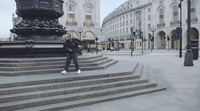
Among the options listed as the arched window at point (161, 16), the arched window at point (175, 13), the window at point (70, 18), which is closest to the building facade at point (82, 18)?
the window at point (70, 18)

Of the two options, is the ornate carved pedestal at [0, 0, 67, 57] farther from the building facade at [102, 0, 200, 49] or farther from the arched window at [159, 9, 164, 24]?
the arched window at [159, 9, 164, 24]

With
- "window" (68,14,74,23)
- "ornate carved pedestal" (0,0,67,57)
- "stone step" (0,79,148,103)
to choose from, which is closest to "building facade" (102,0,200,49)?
"window" (68,14,74,23)

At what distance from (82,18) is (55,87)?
45.5 m

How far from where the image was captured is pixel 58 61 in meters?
7.97

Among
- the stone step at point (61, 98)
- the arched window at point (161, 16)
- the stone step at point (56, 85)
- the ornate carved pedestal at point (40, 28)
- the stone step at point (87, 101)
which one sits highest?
the arched window at point (161, 16)

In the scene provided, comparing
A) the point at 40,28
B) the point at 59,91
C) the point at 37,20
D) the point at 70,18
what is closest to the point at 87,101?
the point at 59,91

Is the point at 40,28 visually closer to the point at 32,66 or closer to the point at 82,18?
the point at 32,66

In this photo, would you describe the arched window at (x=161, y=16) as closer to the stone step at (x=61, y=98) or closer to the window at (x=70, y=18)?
the window at (x=70, y=18)

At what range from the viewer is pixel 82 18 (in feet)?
162

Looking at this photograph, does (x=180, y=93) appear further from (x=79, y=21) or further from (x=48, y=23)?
(x=79, y=21)

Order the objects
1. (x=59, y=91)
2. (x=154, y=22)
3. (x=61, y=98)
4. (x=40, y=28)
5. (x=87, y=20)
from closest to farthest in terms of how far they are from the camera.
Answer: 1. (x=61, y=98)
2. (x=59, y=91)
3. (x=40, y=28)
4. (x=87, y=20)
5. (x=154, y=22)

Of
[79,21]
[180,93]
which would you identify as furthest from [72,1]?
[180,93]

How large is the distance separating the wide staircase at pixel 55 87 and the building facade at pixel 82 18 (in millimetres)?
41318

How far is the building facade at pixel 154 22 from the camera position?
52031mm
